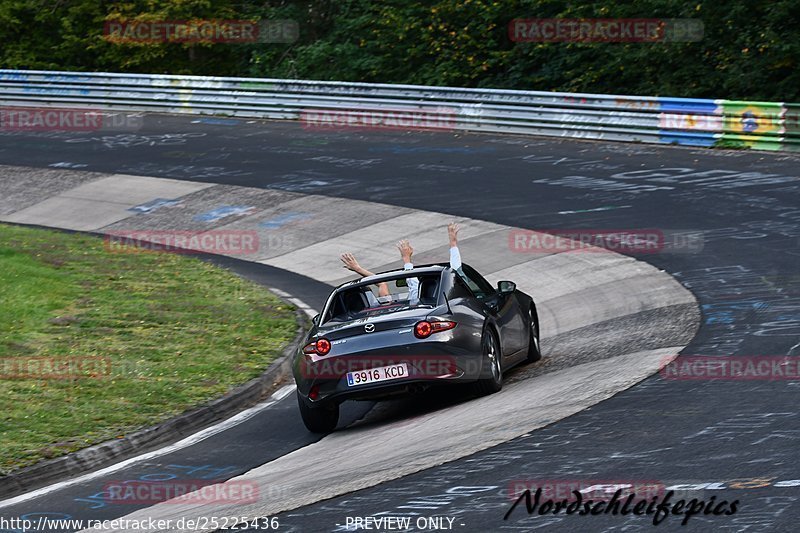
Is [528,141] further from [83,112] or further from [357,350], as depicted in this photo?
[357,350]

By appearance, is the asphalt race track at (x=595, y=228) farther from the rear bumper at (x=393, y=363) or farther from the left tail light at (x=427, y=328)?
the left tail light at (x=427, y=328)

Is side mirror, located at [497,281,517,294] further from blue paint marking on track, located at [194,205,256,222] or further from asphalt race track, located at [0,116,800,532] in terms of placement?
blue paint marking on track, located at [194,205,256,222]

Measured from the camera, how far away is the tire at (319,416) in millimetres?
10398

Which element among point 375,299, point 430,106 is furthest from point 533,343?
point 430,106

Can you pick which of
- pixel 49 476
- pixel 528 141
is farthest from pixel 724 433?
pixel 528 141

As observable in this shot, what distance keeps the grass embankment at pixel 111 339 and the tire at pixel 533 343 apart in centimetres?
298

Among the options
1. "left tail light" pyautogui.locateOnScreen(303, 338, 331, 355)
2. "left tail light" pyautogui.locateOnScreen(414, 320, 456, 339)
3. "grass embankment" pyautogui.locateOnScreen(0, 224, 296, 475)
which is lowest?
"grass embankment" pyautogui.locateOnScreen(0, 224, 296, 475)

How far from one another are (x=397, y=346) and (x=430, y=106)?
20264mm

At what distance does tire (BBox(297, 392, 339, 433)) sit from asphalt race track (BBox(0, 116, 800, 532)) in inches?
6.1

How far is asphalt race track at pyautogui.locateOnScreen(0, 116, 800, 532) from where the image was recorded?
7.15 meters

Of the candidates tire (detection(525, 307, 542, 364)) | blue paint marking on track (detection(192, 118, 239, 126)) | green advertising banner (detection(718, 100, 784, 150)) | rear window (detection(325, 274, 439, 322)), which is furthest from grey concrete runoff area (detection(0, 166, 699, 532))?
green advertising banner (detection(718, 100, 784, 150))

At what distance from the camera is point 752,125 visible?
934 inches

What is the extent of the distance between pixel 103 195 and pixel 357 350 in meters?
17.6

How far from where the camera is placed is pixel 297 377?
1047 centimetres
